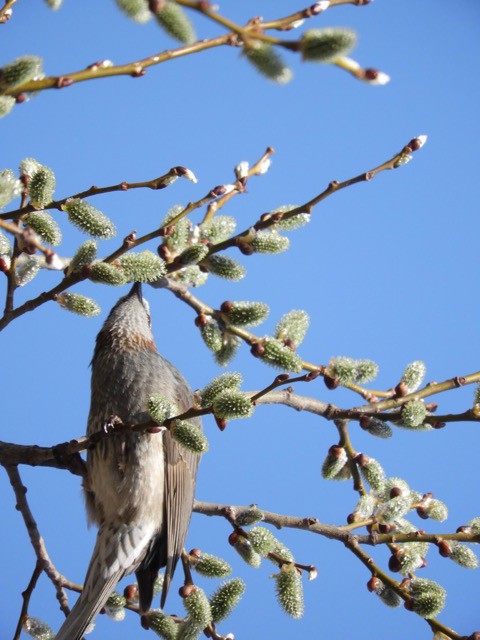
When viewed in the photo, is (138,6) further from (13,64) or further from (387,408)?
(387,408)

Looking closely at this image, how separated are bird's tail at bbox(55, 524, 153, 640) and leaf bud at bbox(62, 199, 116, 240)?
1.25 metres

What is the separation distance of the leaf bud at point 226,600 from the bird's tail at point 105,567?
0.46 meters

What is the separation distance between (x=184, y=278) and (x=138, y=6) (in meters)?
1.02

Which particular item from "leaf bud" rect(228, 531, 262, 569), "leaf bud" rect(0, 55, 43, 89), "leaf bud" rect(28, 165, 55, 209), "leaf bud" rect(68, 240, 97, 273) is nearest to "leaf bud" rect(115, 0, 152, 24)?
"leaf bud" rect(0, 55, 43, 89)

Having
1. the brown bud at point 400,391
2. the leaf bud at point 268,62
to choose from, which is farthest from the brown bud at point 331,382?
the leaf bud at point 268,62

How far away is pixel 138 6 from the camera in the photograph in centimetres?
129

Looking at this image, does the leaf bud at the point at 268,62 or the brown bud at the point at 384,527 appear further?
the brown bud at the point at 384,527

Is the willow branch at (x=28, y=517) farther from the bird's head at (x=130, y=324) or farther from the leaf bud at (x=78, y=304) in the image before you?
the bird's head at (x=130, y=324)

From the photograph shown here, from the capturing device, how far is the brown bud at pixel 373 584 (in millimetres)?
1982

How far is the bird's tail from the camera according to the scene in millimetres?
2277

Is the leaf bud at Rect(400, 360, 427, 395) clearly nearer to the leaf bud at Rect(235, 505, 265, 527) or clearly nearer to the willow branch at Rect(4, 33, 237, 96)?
the leaf bud at Rect(235, 505, 265, 527)

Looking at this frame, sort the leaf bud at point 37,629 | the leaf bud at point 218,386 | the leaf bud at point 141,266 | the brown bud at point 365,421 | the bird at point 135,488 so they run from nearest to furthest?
the leaf bud at point 218,386 < the leaf bud at point 141,266 < the brown bud at point 365,421 < the leaf bud at point 37,629 < the bird at point 135,488

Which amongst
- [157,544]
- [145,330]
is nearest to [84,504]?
[157,544]

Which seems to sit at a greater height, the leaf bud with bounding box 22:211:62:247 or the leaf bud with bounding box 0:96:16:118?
the leaf bud with bounding box 22:211:62:247
